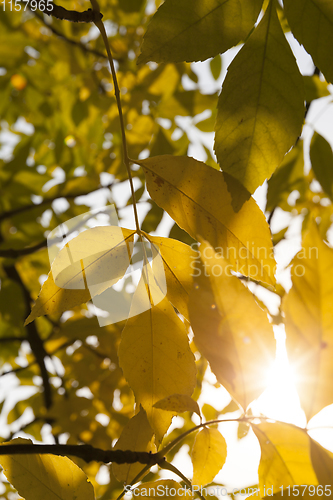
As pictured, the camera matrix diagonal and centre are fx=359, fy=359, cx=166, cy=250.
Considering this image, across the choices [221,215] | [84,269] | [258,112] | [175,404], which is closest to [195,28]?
[258,112]

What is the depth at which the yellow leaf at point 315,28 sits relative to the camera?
45 cm

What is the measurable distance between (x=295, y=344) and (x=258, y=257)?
0.57 ft

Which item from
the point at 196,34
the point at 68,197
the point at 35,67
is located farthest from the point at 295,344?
the point at 35,67

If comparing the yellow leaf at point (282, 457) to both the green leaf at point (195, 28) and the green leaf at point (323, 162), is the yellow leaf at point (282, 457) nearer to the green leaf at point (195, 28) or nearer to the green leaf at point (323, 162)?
the green leaf at point (195, 28)

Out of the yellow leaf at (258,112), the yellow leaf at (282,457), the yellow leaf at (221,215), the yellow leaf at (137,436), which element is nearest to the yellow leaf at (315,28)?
the yellow leaf at (258,112)

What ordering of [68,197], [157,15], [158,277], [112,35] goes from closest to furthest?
1. [157,15]
2. [158,277]
3. [68,197]
4. [112,35]

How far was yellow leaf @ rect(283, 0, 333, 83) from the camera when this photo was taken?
0.45 meters

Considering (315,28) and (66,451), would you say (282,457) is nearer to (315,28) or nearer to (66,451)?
(66,451)

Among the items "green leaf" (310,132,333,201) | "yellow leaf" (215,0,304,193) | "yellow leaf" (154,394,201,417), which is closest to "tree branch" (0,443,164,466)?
"yellow leaf" (154,394,201,417)

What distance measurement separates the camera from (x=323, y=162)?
1.03m

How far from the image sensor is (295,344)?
33 centimetres

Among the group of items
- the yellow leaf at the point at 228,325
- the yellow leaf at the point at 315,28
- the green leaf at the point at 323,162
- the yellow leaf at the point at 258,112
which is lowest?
the yellow leaf at the point at 228,325

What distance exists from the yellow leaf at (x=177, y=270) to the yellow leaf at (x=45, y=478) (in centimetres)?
26

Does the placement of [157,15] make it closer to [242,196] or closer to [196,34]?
[196,34]
